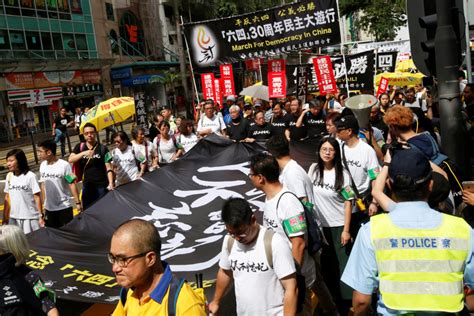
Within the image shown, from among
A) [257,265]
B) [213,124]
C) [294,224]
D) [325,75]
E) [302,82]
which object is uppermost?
[325,75]

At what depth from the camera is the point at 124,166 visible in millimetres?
8062

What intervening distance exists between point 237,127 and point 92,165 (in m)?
3.01

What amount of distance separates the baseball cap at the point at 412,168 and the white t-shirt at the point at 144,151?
612 centimetres

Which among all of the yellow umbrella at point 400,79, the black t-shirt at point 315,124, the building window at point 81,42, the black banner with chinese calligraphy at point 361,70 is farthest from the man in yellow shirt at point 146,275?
the building window at point 81,42

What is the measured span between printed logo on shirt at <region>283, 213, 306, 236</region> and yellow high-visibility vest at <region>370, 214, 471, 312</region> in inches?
46.1

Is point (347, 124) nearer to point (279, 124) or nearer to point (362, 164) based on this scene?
point (362, 164)

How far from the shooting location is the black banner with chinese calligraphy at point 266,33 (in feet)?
35.9

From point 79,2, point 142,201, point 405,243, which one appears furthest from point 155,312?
point 79,2

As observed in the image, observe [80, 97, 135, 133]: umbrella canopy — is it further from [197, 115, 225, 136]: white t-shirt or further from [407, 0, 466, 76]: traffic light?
[407, 0, 466, 76]: traffic light

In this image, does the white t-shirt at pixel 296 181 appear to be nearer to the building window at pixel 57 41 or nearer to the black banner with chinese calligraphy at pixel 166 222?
the black banner with chinese calligraphy at pixel 166 222

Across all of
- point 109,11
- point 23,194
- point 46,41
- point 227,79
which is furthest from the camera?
point 109,11

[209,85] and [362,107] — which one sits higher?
[209,85]

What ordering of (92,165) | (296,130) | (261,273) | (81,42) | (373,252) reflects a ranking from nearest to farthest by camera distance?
(373,252), (261,273), (92,165), (296,130), (81,42)

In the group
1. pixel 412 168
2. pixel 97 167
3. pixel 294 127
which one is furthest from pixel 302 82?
pixel 412 168
